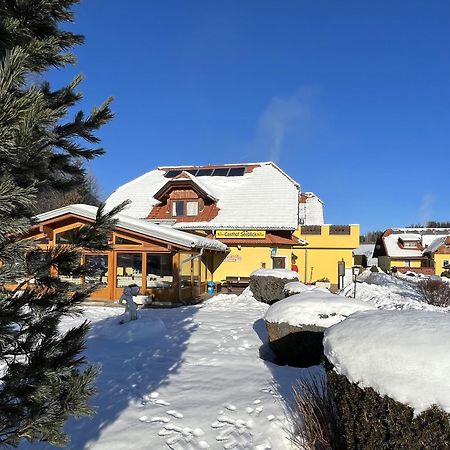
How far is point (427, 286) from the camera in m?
16.4

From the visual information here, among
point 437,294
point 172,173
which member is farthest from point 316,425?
point 172,173

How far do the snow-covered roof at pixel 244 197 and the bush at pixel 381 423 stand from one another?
60.6 ft

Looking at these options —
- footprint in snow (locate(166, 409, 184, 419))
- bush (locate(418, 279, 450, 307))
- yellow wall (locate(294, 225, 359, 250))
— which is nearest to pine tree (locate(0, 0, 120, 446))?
footprint in snow (locate(166, 409, 184, 419))

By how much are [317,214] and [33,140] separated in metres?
30.7

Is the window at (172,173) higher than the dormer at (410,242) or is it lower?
higher

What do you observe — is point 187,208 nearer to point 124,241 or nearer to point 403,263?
point 124,241

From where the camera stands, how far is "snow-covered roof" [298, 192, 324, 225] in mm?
30703

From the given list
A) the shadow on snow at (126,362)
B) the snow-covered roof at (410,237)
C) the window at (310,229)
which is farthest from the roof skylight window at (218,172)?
the snow-covered roof at (410,237)

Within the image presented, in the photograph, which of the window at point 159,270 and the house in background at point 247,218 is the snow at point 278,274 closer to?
the window at point 159,270

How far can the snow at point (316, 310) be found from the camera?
250 inches

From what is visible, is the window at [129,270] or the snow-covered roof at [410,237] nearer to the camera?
the window at [129,270]

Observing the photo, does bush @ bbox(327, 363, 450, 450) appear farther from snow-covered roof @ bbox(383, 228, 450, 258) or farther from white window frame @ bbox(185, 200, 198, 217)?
snow-covered roof @ bbox(383, 228, 450, 258)

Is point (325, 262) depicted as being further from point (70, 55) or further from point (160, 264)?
point (70, 55)

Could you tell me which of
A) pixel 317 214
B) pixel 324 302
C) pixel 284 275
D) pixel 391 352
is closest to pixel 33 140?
pixel 391 352
